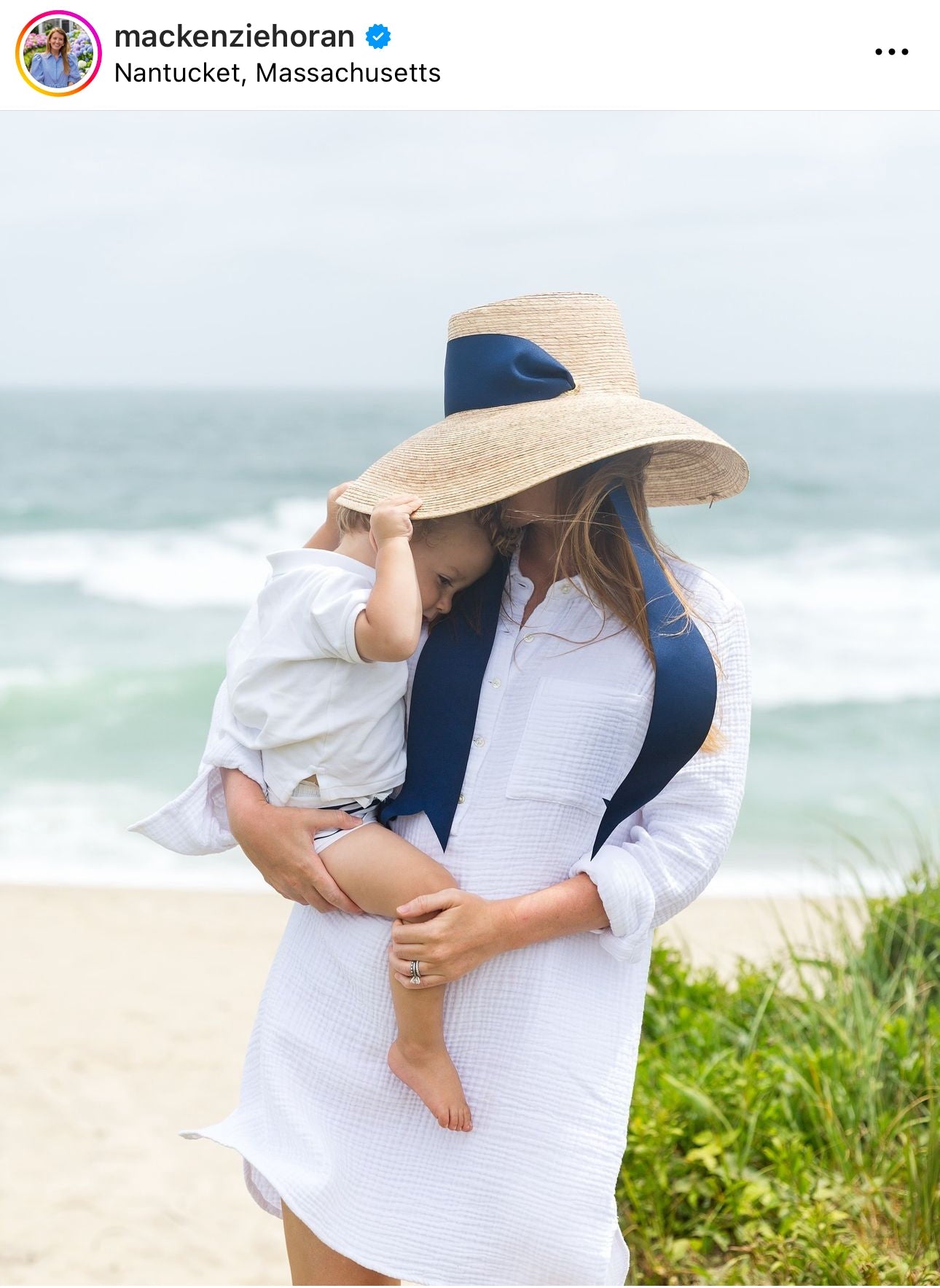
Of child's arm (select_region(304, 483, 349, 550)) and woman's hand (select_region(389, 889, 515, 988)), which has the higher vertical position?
child's arm (select_region(304, 483, 349, 550))

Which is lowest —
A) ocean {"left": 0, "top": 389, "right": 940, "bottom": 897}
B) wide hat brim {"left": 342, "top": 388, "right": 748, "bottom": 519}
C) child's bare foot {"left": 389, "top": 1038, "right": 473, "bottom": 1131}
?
ocean {"left": 0, "top": 389, "right": 940, "bottom": 897}

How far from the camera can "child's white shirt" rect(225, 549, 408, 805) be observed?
6.04 ft

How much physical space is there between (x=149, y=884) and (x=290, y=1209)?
21.6ft

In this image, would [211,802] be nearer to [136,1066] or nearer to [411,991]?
[411,991]

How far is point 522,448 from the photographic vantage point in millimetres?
1775

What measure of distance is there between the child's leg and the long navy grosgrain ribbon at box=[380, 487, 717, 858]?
72 mm

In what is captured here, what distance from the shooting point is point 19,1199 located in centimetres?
403

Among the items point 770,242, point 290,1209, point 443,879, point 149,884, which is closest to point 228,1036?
point 149,884

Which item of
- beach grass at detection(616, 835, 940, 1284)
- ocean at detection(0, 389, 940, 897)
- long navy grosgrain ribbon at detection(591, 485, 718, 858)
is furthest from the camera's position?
ocean at detection(0, 389, 940, 897)

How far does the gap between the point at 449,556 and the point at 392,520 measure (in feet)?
0.43

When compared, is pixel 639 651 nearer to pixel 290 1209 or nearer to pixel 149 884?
pixel 290 1209
